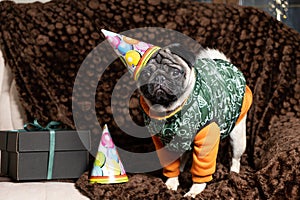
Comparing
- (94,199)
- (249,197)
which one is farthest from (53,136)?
(249,197)

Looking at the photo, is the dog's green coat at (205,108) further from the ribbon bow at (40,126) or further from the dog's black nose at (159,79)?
the ribbon bow at (40,126)

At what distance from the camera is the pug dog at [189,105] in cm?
135

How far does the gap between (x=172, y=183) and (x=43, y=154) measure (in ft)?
1.49

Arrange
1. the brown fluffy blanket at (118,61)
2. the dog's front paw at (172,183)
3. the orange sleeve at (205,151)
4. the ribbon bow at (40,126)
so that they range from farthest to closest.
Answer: the brown fluffy blanket at (118,61) → the ribbon bow at (40,126) → the dog's front paw at (172,183) → the orange sleeve at (205,151)

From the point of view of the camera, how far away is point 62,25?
192cm

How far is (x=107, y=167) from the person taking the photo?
1558mm

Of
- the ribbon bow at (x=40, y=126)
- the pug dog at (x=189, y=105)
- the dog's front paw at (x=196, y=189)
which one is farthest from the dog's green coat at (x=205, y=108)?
A: the ribbon bow at (x=40, y=126)

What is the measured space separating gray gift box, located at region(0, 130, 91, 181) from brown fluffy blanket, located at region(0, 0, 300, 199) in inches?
8.8

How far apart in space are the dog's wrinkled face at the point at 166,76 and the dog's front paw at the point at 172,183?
0.29 m

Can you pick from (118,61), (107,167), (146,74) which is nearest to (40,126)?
(107,167)

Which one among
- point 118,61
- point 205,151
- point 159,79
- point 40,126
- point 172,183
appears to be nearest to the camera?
point 159,79

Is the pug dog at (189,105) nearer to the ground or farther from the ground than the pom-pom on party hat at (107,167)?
farther from the ground

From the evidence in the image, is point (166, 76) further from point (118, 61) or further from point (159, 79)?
point (118, 61)

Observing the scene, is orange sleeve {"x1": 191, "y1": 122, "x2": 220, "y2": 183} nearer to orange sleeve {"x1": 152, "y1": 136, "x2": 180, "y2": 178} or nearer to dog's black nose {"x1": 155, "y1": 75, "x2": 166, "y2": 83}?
orange sleeve {"x1": 152, "y1": 136, "x2": 180, "y2": 178}
